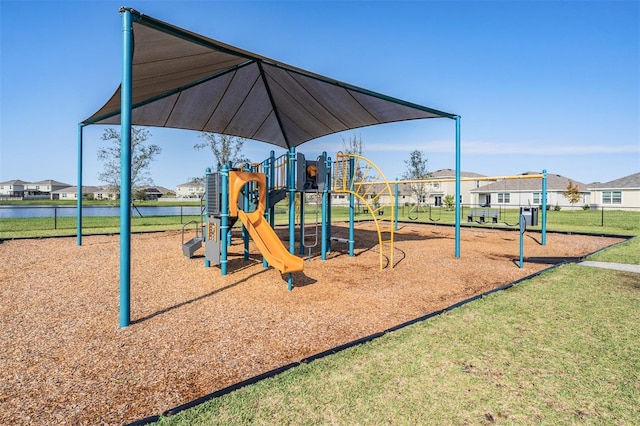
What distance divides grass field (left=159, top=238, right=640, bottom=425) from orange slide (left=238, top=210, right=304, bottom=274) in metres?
2.19

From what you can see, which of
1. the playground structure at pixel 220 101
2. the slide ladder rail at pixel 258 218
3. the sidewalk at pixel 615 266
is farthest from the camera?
the sidewalk at pixel 615 266

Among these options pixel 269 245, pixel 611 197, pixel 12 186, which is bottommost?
pixel 269 245

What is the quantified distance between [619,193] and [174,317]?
48.5 m

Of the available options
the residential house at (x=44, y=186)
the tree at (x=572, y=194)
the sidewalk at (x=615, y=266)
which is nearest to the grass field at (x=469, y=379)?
the sidewalk at (x=615, y=266)

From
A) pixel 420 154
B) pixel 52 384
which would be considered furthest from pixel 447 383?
pixel 420 154

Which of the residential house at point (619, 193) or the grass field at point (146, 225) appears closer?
the grass field at point (146, 225)

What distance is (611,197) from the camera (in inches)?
1496

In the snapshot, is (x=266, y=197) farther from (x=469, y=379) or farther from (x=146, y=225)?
(x=146, y=225)

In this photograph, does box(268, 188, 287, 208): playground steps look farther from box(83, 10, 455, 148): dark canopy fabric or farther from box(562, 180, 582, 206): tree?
box(562, 180, 582, 206): tree

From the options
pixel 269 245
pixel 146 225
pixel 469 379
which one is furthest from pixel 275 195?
pixel 146 225

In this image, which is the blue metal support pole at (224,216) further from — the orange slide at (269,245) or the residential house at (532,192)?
the residential house at (532,192)

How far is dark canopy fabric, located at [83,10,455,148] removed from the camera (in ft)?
15.5

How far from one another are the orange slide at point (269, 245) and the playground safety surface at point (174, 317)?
1.49 feet

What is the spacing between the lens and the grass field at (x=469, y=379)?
2287mm
